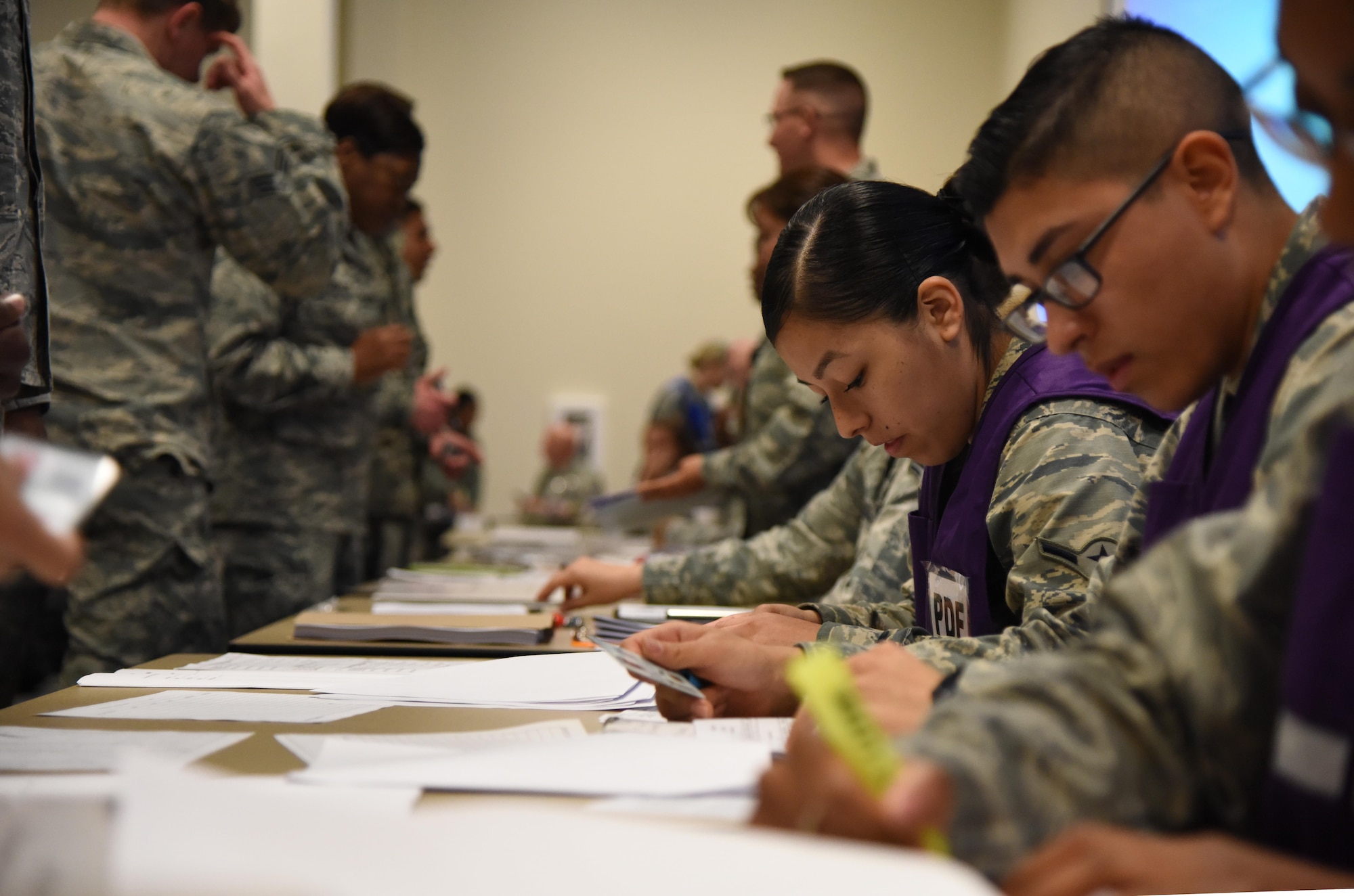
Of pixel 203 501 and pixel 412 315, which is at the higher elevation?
pixel 412 315

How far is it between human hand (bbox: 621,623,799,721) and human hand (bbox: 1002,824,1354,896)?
0.54m

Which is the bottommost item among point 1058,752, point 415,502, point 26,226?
point 415,502

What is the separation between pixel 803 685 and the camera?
0.51 m

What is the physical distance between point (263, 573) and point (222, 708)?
1.64 meters

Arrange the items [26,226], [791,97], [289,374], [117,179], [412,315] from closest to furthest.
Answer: [26,226] → [117,179] → [289,374] → [791,97] → [412,315]

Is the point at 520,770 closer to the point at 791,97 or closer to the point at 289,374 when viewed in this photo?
the point at 289,374

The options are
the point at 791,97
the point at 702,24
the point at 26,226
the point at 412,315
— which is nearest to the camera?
the point at 26,226

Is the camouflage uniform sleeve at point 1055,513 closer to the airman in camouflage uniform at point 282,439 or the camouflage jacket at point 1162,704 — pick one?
the camouflage jacket at point 1162,704

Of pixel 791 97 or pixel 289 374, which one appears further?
pixel 791 97

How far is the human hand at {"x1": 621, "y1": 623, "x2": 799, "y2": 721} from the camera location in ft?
3.34

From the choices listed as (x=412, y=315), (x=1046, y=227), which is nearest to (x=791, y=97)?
(x=412, y=315)

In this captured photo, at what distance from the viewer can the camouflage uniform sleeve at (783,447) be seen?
7.97 feet

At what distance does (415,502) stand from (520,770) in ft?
9.55

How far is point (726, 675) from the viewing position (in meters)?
1.03
